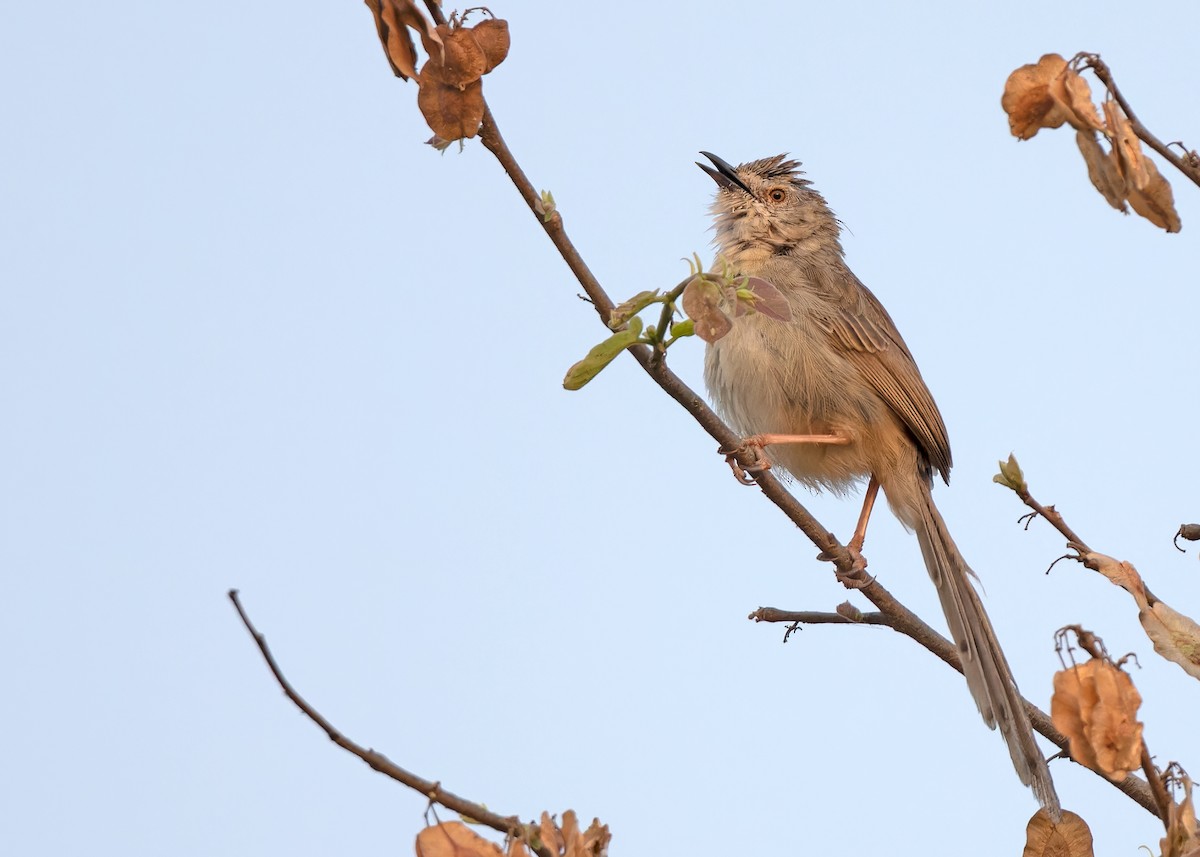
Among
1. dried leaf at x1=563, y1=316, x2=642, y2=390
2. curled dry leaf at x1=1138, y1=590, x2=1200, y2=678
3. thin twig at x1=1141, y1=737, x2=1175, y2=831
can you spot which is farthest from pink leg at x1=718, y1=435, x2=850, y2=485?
thin twig at x1=1141, y1=737, x2=1175, y2=831

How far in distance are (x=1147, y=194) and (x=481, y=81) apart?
1.23 metres

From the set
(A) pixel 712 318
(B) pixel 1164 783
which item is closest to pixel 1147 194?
(A) pixel 712 318

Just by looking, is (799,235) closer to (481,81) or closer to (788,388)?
(788,388)

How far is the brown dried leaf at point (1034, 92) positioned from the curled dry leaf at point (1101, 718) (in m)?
0.96

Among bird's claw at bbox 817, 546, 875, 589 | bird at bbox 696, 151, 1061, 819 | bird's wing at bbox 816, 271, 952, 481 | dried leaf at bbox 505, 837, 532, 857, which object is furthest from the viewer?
bird's wing at bbox 816, 271, 952, 481

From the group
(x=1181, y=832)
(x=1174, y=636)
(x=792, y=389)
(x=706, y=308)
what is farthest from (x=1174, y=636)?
(x=792, y=389)

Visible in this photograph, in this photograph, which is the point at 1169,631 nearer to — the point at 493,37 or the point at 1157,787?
the point at 1157,787

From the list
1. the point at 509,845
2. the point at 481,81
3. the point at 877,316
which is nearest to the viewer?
the point at 509,845

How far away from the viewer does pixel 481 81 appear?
2.60m

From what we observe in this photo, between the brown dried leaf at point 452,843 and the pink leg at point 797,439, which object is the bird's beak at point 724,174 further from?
the brown dried leaf at point 452,843

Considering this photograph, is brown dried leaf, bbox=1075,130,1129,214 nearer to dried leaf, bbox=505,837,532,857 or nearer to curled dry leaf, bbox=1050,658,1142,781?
curled dry leaf, bbox=1050,658,1142,781

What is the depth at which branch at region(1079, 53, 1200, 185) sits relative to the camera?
90.0 inches

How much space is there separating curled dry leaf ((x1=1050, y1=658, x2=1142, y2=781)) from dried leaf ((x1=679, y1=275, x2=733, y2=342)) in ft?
2.96

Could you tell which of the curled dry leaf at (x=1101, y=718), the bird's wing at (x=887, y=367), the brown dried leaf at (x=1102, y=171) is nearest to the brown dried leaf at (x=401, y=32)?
the brown dried leaf at (x=1102, y=171)
